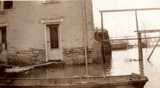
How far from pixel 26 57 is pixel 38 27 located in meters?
1.41

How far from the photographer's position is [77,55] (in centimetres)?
1309

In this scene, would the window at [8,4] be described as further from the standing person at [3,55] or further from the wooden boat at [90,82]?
the wooden boat at [90,82]

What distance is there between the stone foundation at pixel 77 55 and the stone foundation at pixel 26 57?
1.08 metres

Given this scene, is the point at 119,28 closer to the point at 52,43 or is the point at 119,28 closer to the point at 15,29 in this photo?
the point at 52,43

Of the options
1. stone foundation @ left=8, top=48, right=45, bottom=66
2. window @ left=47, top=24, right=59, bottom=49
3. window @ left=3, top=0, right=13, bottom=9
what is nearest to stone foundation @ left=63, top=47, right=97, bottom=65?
window @ left=47, top=24, right=59, bottom=49

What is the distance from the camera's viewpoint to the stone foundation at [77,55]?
42.7ft

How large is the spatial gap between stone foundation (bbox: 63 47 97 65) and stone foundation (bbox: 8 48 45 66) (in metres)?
1.08

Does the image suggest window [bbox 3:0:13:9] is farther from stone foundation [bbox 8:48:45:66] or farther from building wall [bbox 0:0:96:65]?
stone foundation [bbox 8:48:45:66]

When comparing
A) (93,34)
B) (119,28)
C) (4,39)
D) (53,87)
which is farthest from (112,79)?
(119,28)

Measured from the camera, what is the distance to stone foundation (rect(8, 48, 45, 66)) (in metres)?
13.4

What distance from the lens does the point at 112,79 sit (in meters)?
6.85

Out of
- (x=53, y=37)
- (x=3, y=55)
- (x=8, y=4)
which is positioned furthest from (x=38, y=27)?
(x=3, y=55)

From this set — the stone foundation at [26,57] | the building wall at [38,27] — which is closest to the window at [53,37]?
the building wall at [38,27]

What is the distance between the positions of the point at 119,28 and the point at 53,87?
10653 millimetres
